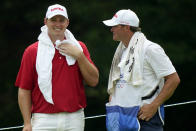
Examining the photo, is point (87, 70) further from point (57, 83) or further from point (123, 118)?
point (123, 118)

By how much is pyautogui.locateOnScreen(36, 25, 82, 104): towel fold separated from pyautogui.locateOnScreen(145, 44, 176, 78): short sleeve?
0.50 meters

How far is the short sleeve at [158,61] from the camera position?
3.59m

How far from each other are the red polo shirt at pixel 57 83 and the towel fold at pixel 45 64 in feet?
0.09

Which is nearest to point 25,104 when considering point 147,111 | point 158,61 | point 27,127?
point 27,127

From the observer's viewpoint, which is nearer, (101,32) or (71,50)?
(71,50)

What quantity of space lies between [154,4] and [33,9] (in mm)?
2379

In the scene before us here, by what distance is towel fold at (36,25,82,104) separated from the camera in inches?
141

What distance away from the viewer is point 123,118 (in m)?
3.70

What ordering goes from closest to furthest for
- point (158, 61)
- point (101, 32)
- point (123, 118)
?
1. point (158, 61)
2. point (123, 118)
3. point (101, 32)

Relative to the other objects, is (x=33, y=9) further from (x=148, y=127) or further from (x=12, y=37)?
(x=148, y=127)

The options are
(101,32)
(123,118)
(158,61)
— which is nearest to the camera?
(158,61)

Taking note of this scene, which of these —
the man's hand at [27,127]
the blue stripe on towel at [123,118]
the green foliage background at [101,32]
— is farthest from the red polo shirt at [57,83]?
the green foliage background at [101,32]

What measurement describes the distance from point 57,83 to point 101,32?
670 centimetres

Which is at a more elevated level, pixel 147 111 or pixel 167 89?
pixel 167 89
